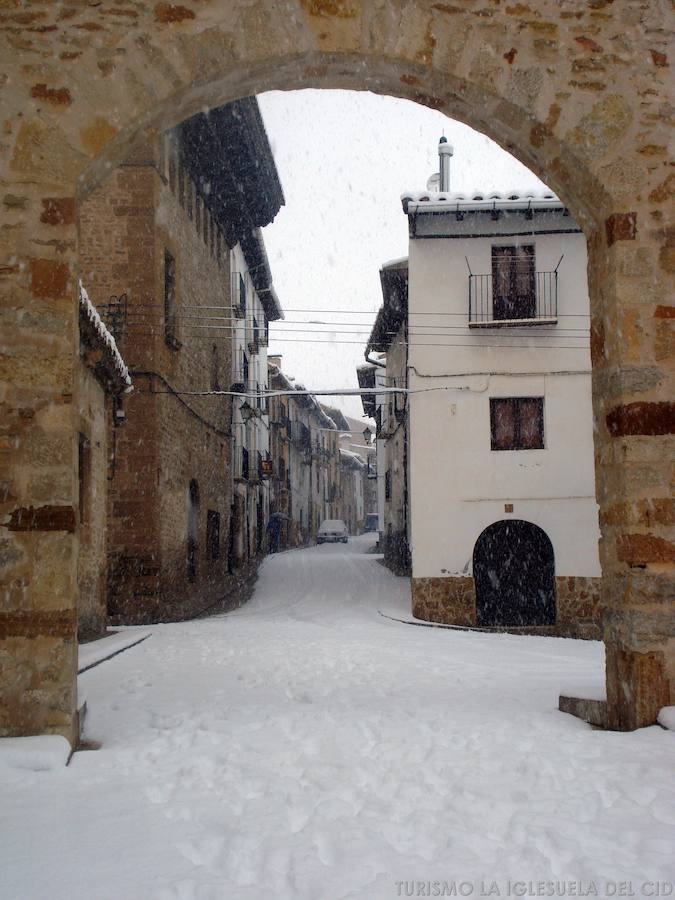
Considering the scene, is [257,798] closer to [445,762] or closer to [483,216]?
[445,762]

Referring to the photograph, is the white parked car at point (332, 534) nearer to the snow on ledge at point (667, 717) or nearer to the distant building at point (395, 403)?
the distant building at point (395, 403)

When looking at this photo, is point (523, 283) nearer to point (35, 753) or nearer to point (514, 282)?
point (514, 282)

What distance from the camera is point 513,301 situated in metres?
13.8

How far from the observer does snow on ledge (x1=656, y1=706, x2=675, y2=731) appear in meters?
3.98

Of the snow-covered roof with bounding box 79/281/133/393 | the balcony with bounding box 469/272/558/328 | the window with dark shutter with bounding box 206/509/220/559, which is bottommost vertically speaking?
the window with dark shutter with bounding box 206/509/220/559

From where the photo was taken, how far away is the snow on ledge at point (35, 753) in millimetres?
3543

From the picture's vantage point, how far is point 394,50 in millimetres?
4391

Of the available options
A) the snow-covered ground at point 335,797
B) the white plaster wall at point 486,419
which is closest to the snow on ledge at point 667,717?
the snow-covered ground at point 335,797

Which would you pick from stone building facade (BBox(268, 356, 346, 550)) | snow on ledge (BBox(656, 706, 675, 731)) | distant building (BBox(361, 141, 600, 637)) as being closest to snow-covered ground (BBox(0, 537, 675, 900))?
snow on ledge (BBox(656, 706, 675, 731))

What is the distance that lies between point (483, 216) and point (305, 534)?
27.6 meters

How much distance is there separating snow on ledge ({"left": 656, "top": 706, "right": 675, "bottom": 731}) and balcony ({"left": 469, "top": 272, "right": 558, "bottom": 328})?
9893 mm

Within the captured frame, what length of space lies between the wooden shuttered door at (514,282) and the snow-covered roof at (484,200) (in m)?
0.71

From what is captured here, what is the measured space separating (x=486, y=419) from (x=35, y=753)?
10697 mm

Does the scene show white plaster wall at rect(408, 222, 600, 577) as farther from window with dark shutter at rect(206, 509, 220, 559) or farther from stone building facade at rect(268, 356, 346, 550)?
stone building facade at rect(268, 356, 346, 550)
